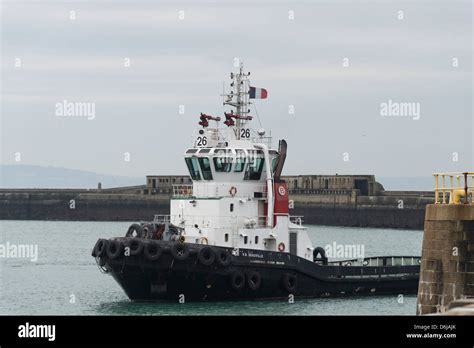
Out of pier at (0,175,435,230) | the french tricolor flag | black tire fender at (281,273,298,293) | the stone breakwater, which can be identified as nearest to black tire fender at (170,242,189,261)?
black tire fender at (281,273,298,293)

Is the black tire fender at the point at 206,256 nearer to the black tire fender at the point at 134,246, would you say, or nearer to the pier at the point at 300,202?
the black tire fender at the point at 134,246

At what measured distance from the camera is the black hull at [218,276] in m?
30.3

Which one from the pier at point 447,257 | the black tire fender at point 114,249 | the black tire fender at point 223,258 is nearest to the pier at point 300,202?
the black tire fender at point 223,258

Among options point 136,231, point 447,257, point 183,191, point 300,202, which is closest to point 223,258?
point 136,231

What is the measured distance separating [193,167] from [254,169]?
1.64 meters

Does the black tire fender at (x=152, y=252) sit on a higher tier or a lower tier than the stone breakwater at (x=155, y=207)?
lower

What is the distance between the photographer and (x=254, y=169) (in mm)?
33031

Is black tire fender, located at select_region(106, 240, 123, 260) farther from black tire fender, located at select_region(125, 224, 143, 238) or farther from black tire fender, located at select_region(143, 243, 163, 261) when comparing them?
black tire fender, located at select_region(125, 224, 143, 238)

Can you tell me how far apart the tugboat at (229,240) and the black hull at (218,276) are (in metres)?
0.02

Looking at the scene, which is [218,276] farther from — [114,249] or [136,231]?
[114,249]

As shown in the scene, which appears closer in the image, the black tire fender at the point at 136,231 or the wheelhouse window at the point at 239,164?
the black tire fender at the point at 136,231
